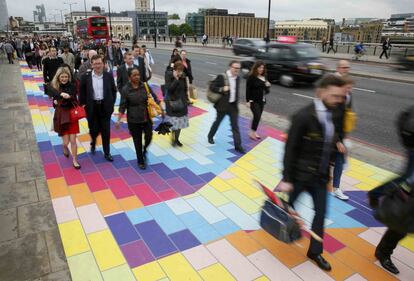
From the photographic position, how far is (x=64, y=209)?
4.61 meters

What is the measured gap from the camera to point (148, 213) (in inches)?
178

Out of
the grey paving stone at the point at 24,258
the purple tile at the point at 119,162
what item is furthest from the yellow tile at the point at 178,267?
the purple tile at the point at 119,162

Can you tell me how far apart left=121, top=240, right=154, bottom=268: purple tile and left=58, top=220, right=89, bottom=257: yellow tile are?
46cm

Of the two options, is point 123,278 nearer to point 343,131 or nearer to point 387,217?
point 387,217

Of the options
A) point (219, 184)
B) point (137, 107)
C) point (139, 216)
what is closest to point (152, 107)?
point (137, 107)

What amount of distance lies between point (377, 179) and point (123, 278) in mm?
4439

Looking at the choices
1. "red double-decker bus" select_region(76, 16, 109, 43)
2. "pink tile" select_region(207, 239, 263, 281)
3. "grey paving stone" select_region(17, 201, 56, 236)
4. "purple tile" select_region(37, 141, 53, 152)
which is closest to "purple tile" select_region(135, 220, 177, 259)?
"pink tile" select_region(207, 239, 263, 281)

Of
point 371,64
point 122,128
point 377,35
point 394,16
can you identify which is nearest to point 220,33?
point 377,35

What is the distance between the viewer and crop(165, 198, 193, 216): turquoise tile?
4.58 meters

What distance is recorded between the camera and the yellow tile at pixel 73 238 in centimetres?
373

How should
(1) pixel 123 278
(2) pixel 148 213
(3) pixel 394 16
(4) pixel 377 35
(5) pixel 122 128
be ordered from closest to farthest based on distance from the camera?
(1) pixel 123 278
(2) pixel 148 213
(5) pixel 122 128
(4) pixel 377 35
(3) pixel 394 16

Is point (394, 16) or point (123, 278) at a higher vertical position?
point (394, 16)

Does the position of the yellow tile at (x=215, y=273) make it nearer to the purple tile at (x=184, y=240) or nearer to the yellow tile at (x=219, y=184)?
the purple tile at (x=184, y=240)

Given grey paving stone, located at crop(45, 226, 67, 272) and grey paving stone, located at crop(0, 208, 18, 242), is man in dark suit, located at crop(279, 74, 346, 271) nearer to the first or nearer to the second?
grey paving stone, located at crop(45, 226, 67, 272)
